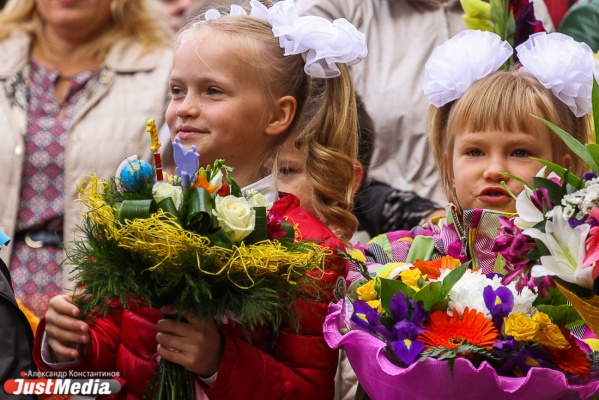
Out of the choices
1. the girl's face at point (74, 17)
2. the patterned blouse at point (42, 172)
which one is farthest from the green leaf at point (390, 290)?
the girl's face at point (74, 17)

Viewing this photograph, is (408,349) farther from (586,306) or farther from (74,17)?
(74,17)

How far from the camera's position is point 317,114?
3.88 metres

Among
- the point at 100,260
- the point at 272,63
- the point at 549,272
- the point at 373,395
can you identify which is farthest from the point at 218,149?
the point at 549,272

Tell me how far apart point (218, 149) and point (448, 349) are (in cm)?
111

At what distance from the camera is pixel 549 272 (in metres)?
2.89

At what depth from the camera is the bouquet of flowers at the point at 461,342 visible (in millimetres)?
2994

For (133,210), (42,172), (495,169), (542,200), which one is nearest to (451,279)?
(542,200)

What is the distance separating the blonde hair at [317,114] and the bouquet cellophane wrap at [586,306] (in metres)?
1.02

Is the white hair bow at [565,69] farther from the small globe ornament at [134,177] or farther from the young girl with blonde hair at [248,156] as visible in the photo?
the small globe ornament at [134,177]

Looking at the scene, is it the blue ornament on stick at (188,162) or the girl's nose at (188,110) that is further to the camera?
the girl's nose at (188,110)

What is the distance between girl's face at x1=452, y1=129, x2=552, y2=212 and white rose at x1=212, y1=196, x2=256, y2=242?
0.88m

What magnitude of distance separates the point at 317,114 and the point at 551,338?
3.86 ft

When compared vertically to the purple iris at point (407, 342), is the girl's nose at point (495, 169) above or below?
above

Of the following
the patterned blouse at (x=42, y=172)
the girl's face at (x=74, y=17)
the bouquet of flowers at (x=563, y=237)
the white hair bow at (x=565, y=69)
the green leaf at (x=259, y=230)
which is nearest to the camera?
the bouquet of flowers at (x=563, y=237)
